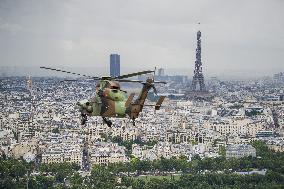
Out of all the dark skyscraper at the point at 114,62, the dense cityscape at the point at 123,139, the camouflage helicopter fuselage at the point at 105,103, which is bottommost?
the dense cityscape at the point at 123,139

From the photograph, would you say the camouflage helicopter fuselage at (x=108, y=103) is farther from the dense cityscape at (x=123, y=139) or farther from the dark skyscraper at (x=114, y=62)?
the dark skyscraper at (x=114, y=62)

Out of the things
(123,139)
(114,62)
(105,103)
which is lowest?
(123,139)

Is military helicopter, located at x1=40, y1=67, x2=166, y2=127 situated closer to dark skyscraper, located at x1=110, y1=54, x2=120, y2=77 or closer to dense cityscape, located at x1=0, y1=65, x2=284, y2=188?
dense cityscape, located at x1=0, y1=65, x2=284, y2=188

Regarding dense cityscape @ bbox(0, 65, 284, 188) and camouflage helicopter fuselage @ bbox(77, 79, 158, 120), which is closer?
camouflage helicopter fuselage @ bbox(77, 79, 158, 120)

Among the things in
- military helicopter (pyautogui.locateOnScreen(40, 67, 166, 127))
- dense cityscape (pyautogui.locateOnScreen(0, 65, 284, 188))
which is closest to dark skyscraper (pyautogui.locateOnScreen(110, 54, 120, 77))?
dense cityscape (pyautogui.locateOnScreen(0, 65, 284, 188))

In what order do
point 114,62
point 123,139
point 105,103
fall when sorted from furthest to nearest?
point 114,62 → point 123,139 → point 105,103

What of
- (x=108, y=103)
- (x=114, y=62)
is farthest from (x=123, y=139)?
(x=108, y=103)

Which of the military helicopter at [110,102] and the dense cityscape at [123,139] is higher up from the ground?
the military helicopter at [110,102]

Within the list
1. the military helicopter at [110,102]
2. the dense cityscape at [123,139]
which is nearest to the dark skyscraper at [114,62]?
the dense cityscape at [123,139]

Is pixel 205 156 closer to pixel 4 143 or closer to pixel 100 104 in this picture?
pixel 4 143

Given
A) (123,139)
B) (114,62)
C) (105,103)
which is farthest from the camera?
(114,62)

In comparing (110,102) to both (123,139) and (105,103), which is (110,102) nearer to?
(105,103)

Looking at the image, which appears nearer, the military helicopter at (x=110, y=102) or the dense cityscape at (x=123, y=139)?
the military helicopter at (x=110, y=102)
